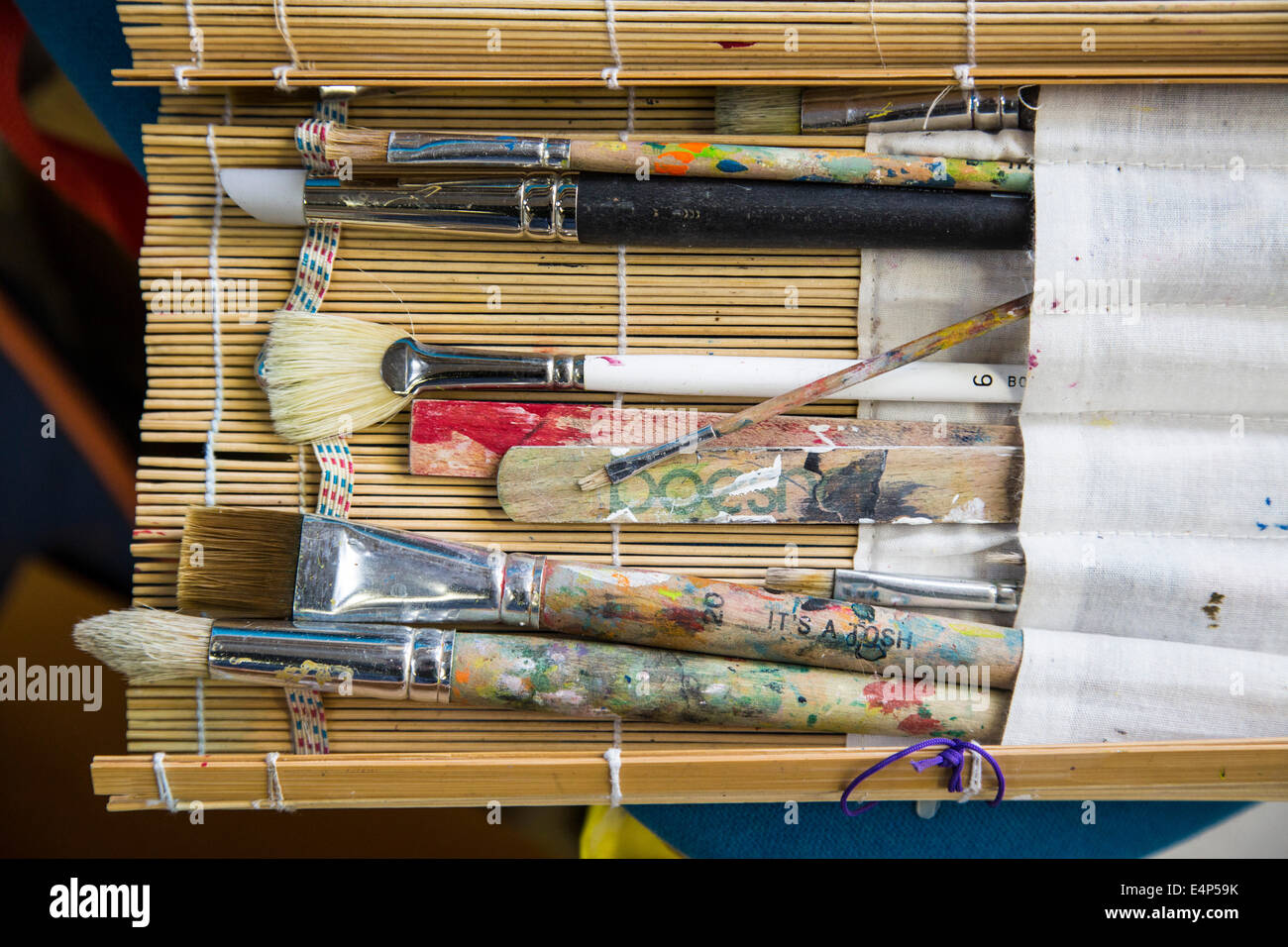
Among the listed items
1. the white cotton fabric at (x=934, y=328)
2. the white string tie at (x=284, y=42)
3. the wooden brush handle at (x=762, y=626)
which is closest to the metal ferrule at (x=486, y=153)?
the white string tie at (x=284, y=42)

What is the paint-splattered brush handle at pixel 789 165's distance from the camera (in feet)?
3.53

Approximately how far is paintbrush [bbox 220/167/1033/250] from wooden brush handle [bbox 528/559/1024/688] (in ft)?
1.28

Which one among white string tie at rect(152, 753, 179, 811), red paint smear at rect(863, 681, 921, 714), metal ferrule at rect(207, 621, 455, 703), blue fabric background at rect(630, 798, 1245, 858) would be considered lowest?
A: blue fabric background at rect(630, 798, 1245, 858)

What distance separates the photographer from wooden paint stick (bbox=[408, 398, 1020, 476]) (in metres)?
1.10

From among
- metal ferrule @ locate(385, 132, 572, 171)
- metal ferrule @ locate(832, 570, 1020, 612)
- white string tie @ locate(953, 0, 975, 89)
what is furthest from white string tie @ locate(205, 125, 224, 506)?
white string tie @ locate(953, 0, 975, 89)

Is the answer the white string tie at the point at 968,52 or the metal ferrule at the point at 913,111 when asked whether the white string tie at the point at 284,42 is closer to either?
the metal ferrule at the point at 913,111

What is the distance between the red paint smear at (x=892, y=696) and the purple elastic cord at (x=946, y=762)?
4 centimetres

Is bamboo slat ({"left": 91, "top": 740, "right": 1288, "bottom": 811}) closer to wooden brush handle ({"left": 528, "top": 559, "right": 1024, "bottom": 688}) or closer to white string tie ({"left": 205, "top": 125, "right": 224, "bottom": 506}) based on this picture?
wooden brush handle ({"left": 528, "top": 559, "right": 1024, "bottom": 688})

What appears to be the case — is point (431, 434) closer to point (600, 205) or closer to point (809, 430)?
point (600, 205)

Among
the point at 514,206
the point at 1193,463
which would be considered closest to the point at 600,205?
the point at 514,206

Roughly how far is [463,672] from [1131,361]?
802 mm

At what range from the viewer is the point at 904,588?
1105 millimetres

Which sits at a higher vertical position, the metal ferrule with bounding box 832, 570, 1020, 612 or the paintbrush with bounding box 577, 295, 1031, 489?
the paintbrush with bounding box 577, 295, 1031, 489

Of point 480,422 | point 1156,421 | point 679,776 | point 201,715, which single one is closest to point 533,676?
point 679,776
